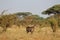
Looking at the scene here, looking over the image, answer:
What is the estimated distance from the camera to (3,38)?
19.1 ft

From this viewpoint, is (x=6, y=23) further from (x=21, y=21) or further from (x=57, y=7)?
(x=57, y=7)

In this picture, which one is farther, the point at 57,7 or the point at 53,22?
the point at 57,7

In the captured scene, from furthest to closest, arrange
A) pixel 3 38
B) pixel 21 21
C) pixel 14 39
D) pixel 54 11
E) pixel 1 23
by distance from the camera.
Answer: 1. pixel 54 11
2. pixel 21 21
3. pixel 1 23
4. pixel 14 39
5. pixel 3 38

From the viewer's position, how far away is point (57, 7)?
21328 millimetres

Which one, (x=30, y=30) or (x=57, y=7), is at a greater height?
(x=57, y=7)

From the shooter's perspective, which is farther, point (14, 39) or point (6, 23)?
point (6, 23)

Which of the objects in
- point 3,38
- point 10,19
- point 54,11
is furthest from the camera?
point 54,11

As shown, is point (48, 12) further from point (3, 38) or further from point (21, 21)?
point (3, 38)

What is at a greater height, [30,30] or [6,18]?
[6,18]

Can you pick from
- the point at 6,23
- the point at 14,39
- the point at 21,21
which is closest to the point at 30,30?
the point at 6,23

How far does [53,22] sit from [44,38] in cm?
Result: 590

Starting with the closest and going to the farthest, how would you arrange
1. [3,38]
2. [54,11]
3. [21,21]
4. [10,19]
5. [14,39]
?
[3,38]
[14,39]
[10,19]
[21,21]
[54,11]

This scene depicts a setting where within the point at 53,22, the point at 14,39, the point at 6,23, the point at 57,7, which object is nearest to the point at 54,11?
the point at 57,7

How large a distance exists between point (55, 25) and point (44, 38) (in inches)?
232
